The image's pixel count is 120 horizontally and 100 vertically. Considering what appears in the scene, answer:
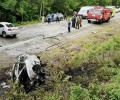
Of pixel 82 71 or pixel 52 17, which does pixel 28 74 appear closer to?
pixel 82 71

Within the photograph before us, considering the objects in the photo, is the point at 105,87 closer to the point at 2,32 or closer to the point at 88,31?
the point at 2,32

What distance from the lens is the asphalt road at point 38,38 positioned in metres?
25.7

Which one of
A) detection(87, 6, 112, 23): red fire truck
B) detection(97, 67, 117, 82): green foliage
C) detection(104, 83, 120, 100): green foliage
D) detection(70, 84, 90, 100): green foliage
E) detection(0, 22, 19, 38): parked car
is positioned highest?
detection(87, 6, 112, 23): red fire truck

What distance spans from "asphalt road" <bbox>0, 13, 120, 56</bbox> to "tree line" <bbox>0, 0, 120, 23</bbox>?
15.9 ft

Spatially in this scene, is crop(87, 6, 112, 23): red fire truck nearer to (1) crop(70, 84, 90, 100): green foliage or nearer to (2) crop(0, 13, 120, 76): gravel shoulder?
(2) crop(0, 13, 120, 76): gravel shoulder

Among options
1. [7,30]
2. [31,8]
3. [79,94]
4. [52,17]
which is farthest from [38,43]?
[31,8]

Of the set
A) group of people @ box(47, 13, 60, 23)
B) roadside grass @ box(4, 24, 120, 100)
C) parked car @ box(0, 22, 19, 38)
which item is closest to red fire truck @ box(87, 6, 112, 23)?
→ group of people @ box(47, 13, 60, 23)

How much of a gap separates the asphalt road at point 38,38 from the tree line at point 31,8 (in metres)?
4.83

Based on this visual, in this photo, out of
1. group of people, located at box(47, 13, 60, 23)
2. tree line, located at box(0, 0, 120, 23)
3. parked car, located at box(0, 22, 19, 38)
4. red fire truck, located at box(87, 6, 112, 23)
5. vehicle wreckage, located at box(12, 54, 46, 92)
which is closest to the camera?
vehicle wreckage, located at box(12, 54, 46, 92)

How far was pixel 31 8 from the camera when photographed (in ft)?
149

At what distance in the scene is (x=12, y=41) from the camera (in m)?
28.4

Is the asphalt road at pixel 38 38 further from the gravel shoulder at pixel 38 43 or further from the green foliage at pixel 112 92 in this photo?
the green foliage at pixel 112 92

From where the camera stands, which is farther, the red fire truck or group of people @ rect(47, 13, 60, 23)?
group of people @ rect(47, 13, 60, 23)

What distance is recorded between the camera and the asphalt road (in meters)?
25.7
